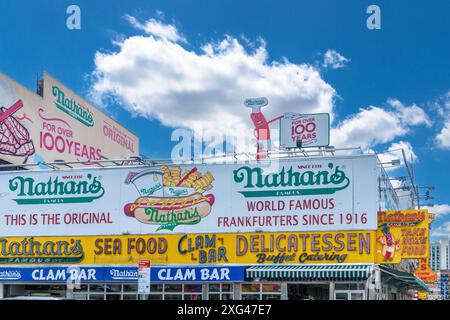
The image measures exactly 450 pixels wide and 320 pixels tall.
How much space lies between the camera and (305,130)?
2959 cm

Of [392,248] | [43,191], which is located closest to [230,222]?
[392,248]

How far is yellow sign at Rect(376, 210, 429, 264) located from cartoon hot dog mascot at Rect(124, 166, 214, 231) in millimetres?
7511

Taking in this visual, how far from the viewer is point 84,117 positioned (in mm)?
46312

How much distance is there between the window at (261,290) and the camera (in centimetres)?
2775

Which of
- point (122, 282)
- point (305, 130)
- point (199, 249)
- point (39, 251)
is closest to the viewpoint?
point (199, 249)

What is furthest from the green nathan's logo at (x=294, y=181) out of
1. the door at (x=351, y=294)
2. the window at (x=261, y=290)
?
the door at (x=351, y=294)

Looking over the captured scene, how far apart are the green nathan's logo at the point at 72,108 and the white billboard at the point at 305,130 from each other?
18493 mm

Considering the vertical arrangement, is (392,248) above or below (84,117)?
below

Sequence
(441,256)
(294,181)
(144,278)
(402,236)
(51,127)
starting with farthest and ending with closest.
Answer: (441,256) → (51,127) → (294,181) → (402,236) → (144,278)

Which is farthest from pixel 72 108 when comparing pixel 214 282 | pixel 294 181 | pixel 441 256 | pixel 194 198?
pixel 441 256

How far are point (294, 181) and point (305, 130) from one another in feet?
9.41

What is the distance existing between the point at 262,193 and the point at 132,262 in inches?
263

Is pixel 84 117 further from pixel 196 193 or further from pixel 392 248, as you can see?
pixel 392 248

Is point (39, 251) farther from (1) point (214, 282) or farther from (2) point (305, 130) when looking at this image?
(2) point (305, 130)
